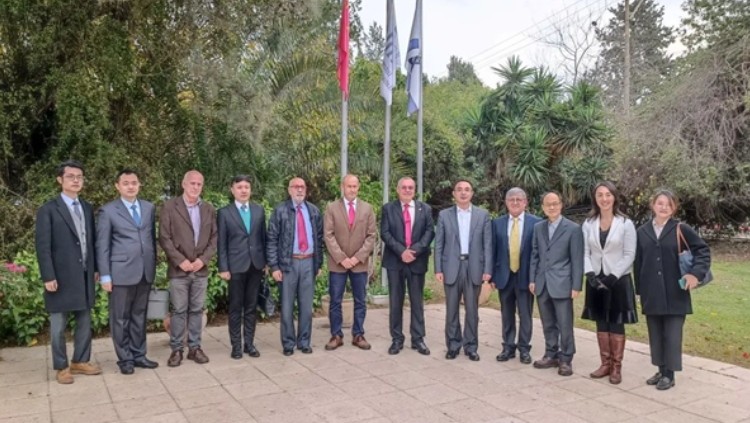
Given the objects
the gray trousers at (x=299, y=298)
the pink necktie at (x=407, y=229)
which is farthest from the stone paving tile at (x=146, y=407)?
the pink necktie at (x=407, y=229)

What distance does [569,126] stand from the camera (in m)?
15.9

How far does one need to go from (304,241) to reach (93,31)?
439cm

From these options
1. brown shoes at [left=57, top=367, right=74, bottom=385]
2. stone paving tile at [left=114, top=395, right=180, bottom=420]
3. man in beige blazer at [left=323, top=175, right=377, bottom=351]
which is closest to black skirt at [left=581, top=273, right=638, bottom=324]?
man in beige blazer at [left=323, top=175, right=377, bottom=351]

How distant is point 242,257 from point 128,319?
104cm

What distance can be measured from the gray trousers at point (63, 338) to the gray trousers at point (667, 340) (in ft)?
14.4

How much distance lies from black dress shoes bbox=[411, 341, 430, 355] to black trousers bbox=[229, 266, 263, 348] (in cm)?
150

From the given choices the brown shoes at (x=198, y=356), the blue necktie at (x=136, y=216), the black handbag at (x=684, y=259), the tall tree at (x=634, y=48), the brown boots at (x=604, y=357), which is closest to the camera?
the black handbag at (x=684, y=259)

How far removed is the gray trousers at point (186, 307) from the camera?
4984mm

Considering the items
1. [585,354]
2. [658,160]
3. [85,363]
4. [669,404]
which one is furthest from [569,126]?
[85,363]

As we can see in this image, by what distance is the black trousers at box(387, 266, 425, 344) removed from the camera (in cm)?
544

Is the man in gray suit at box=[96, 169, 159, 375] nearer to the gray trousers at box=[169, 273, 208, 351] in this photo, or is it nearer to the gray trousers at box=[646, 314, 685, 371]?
the gray trousers at box=[169, 273, 208, 351]

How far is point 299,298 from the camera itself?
5414 millimetres

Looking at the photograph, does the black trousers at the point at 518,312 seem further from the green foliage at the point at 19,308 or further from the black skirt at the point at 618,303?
the green foliage at the point at 19,308

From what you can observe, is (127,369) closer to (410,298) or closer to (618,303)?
(410,298)
